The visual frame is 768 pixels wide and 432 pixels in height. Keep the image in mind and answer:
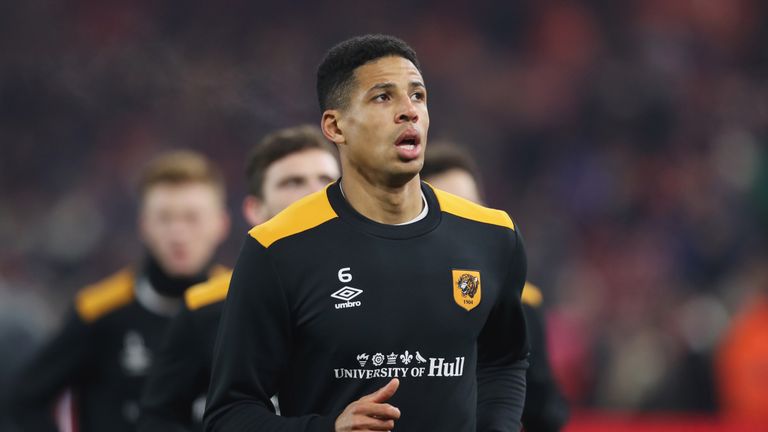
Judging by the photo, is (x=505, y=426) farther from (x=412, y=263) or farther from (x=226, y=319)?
(x=226, y=319)

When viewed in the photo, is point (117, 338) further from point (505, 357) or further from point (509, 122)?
point (509, 122)

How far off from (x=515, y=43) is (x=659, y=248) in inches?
179

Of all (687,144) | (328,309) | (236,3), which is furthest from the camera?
(236,3)

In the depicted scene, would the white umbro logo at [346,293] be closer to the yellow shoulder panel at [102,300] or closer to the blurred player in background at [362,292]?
the blurred player in background at [362,292]

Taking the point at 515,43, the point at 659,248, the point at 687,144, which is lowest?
the point at 659,248

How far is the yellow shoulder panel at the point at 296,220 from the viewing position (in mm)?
3396

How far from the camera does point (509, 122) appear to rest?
1625 centimetres

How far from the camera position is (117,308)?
229 inches

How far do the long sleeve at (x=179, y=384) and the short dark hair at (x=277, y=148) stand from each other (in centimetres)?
69

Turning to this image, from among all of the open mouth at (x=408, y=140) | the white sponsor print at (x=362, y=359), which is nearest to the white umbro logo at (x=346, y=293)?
the white sponsor print at (x=362, y=359)

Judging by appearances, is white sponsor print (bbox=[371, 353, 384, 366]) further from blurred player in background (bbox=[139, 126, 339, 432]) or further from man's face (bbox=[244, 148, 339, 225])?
man's face (bbox=[244, 148, 339, 225])

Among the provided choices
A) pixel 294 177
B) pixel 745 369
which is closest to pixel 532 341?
pixel 294 177

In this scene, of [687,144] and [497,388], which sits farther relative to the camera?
[687,144]

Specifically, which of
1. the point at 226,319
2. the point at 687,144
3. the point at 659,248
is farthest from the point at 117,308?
the point at 687,144
